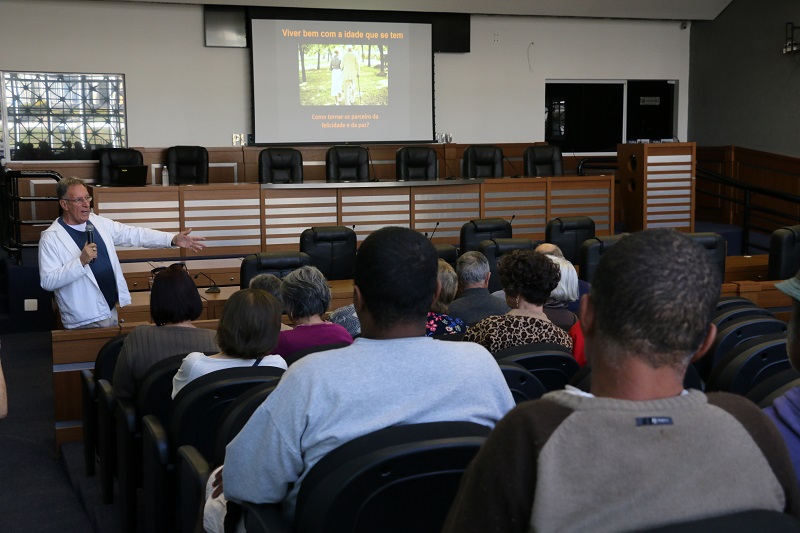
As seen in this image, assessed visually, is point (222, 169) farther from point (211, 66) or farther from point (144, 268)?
point (144, 268)

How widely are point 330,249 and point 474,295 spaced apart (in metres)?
3.47

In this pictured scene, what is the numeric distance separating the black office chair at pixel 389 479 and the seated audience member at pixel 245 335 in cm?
122

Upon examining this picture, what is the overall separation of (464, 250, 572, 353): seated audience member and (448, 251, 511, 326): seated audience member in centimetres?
50

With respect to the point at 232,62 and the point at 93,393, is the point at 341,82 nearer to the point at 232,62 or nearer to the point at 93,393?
the point at 232,62

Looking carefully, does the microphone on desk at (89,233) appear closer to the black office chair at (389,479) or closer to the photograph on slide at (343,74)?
the black office chair at (389,479)

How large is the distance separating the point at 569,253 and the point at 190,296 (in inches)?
217

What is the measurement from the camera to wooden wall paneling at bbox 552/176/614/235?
1027cm

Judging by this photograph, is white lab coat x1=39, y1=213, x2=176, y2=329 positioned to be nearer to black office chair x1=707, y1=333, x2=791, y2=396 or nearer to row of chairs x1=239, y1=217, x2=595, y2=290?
row of chairs x1=239, y1=217, x2=595, y2=290

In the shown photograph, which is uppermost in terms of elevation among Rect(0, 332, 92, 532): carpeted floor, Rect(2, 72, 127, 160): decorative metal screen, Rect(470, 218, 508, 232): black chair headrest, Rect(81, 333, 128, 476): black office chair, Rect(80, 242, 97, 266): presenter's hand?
Rect(2, 72, 127, 160): decorative metal screen

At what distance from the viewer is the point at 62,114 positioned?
434 inches

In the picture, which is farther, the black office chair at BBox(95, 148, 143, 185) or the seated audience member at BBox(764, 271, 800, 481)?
the black office chair at BBox(95, 148, 143, 185)

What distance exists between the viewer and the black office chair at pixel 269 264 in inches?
232

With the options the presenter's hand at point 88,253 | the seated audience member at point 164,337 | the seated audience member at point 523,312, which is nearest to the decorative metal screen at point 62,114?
the presenter's hand at point 88,253

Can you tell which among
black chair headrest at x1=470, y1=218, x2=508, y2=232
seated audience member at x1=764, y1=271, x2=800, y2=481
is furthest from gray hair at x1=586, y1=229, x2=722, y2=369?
black chair headrest at x1=470, y1=218, x2=508, y2=232
